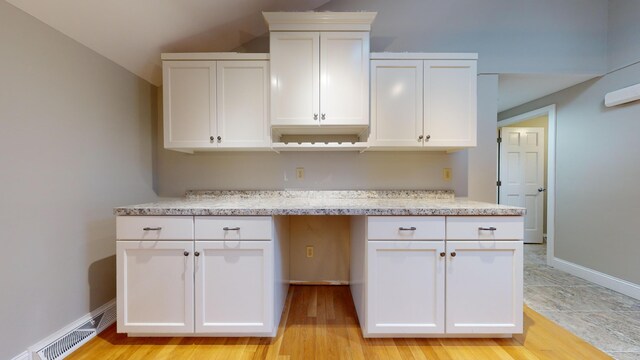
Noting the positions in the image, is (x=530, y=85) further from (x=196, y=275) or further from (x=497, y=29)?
(x=196, y=275)

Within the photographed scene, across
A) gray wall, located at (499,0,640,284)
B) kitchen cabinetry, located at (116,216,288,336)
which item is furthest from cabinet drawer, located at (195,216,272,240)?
gray wall, located at (499,0,640,284)

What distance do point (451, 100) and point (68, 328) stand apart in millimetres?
3114

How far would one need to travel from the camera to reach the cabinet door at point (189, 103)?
1924 mm

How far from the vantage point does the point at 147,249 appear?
1.54 metres

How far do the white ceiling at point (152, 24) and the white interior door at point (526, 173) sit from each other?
3770 millimetres

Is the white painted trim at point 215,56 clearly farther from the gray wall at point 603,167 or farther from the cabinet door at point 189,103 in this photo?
the gray wall at point 603,167

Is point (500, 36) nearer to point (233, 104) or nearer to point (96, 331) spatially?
point (233, 104)

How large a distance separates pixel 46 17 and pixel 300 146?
5.53 feet

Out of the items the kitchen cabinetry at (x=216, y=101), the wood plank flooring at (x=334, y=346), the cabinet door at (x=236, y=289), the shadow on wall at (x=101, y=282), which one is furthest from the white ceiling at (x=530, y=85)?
the shadow on wall at (x=101, y=282)

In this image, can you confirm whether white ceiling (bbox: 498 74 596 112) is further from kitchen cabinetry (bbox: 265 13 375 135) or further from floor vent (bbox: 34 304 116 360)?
floor vent (bbox: 34 304 116 360)

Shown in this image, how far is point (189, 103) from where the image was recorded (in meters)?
1.94

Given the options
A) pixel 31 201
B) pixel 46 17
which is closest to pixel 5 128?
pixel 31 201

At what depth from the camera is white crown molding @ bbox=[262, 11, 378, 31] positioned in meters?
1.80

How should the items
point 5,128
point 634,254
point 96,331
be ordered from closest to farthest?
point 5,128 < point 96,331 < point 634,254
